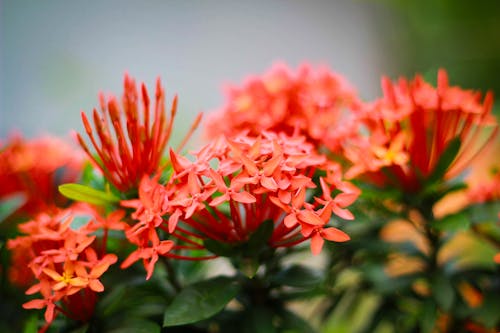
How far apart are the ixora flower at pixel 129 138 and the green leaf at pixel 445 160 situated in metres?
0.40

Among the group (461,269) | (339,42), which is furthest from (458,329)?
(339,42)

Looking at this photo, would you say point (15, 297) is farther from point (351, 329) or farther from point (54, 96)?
point (54, 96)

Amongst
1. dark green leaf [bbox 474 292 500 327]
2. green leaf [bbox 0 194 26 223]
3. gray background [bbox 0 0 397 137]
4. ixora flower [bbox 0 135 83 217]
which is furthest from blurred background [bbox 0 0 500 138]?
dark green leaf [bbox 474 292 500 327]

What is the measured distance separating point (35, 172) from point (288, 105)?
465mm

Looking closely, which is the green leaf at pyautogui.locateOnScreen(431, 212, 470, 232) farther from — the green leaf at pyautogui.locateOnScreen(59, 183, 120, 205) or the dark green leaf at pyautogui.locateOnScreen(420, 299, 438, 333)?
the green leaf at pyautogui.locateOnScreen(59, 183, 120, 205)

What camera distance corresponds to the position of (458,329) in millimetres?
812

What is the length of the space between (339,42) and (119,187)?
119 inches

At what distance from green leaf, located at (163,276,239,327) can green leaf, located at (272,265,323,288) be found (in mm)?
68

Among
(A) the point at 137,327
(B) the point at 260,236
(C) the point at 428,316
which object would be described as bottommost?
(C) the point at 428,316

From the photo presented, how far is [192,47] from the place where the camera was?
9.51ft

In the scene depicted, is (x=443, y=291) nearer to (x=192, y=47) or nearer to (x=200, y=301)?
(x=200, y=301)

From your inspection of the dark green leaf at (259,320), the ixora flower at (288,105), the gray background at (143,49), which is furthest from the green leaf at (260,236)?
the gray background at (143,49)

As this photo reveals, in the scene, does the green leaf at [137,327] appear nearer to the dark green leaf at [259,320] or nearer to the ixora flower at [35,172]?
the dark green leaf at [259,320]

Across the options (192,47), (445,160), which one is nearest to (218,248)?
(445,160)
